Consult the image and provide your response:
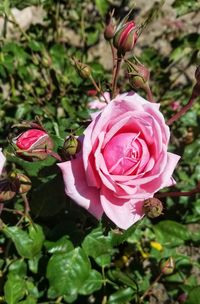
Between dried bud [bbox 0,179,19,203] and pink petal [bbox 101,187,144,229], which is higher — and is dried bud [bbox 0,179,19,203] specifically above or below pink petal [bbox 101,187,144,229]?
below

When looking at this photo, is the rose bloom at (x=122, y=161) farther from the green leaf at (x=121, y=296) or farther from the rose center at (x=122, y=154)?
the green leaf at (x=121, y=296)

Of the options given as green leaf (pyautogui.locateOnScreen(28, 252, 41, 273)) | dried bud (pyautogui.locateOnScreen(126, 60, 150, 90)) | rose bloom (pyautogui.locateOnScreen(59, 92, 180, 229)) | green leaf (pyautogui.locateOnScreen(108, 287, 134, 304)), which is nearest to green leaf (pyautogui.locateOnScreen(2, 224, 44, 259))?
green leaf (pyautogui.locateOnScreen(28, 252, 41, 273))

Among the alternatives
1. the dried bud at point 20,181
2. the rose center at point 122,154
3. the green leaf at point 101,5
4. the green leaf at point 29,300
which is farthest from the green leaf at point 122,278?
the green leaf at point 101,5

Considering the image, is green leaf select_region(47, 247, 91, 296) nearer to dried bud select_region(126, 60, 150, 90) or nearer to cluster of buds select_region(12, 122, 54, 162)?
cluster of buds select_region(12, 122, 54, 162)

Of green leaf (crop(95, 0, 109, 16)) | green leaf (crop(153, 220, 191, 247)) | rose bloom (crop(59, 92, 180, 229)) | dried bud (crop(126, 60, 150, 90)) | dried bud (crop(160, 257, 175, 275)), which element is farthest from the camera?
green leaf (crop(95, 0, 109, 16))

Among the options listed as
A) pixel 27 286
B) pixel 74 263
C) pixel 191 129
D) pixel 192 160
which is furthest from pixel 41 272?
pixel 191 129
